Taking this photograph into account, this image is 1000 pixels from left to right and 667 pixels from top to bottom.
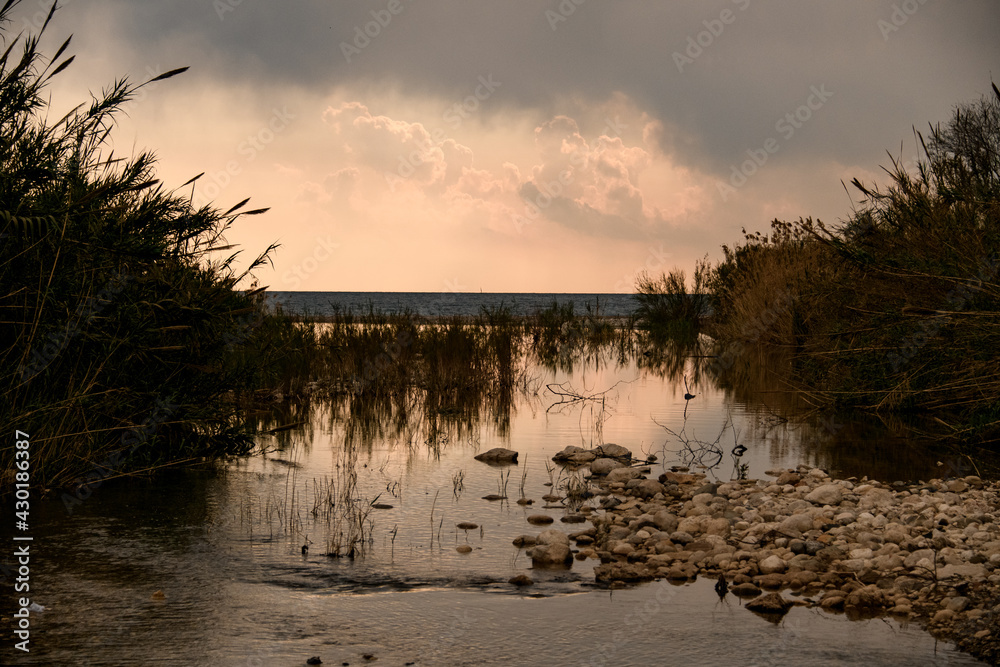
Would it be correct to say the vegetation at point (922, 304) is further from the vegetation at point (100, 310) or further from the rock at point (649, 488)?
the vegetation at point (100, 310)

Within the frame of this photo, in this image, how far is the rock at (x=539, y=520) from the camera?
7008 millimetres

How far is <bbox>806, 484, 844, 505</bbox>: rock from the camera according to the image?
7.29 m

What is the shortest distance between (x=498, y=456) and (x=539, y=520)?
2.46 meters

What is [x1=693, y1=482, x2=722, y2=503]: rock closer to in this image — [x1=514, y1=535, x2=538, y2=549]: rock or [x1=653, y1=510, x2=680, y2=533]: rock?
[x1=653, y1=510, x2=680, y2=533]: rock

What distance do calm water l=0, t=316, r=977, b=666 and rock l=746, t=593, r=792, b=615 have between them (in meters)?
0.07

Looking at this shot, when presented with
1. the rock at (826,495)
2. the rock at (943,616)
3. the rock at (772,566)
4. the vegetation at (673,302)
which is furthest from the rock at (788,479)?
the vegetation at (673,302)

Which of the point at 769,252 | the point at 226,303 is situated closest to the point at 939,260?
the point at 226,303

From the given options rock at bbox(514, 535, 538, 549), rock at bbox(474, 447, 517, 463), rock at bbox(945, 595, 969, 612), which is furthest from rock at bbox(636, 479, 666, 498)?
rock at bbox(945, 595, 969, 612)

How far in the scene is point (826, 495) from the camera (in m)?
7.35

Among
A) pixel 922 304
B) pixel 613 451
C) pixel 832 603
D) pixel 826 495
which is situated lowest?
pixel 832 603

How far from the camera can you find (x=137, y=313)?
7.61 meters

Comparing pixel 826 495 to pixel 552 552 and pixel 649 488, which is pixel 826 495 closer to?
pixel 649 488

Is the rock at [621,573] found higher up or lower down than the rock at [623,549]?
lower down

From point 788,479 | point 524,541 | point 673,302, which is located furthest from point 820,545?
point 673,302
